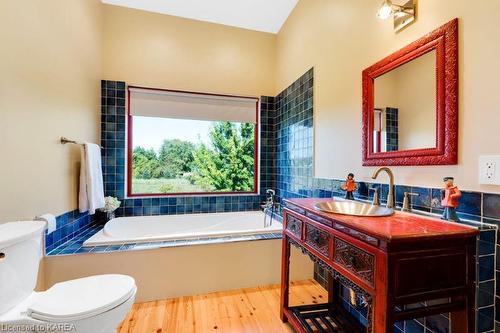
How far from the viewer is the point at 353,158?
1854mm

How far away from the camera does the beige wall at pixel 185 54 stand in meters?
2.91

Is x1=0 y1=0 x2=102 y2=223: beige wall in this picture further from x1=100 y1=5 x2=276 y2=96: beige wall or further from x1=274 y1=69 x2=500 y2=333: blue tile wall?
x1=274 y1=69 x2=500 y2=333: blue tile wall

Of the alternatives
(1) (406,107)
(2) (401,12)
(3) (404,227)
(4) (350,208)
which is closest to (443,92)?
(1) (406,107)

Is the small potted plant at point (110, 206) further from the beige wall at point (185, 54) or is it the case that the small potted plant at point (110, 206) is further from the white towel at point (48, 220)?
the beige wall at point (185, 54)

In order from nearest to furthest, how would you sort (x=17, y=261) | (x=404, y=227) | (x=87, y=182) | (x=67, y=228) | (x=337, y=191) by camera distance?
1. (x=404, y=227)
2. (x=17, y=261)
3. (x=337, y=191)
4. (x=67, y=228)
5. (x=87, y=182)

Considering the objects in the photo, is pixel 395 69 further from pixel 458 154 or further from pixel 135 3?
pixel 135 3

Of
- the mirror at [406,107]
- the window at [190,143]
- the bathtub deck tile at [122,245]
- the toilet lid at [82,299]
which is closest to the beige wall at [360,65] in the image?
the mirror at [406,107]

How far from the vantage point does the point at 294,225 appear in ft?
5.33

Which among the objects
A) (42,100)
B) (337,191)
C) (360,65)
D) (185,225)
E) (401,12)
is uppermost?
(401,12)

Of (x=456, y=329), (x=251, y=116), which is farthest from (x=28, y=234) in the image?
(x=251, y=116)

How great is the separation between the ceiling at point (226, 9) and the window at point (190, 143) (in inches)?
36.9

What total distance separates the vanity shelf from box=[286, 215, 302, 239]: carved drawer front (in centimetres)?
58

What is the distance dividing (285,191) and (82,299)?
89.9 inches

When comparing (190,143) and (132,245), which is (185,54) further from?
(132,245)
